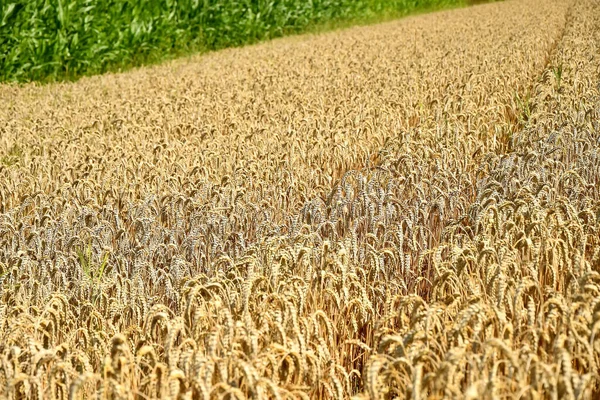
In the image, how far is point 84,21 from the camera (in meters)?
10.7

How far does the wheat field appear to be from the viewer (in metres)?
2.08

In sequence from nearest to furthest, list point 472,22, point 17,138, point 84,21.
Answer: point 17,138, point 84,21, point 472,22

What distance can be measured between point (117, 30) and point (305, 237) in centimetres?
898

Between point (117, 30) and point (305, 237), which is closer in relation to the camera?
point (305, 237)

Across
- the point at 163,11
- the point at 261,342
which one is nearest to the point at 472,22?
the point at 163,11

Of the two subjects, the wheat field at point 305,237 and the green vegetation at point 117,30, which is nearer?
the wheat field at point 305,237

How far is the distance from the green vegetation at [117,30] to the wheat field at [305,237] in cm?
126

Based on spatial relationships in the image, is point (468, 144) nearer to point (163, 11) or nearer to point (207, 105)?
point (207, 105)

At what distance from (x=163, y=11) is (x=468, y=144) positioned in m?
8.73

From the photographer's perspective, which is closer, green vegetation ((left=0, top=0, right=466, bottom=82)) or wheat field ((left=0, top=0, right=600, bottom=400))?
wheat field ((left=0, top=0, right=600, bottom=400))

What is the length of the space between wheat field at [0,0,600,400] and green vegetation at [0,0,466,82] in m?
1.26

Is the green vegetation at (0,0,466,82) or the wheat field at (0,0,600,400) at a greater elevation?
the green vegetation at (0,0,466,82)

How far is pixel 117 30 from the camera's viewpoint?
11.5 m

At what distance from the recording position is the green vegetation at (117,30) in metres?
9.78
